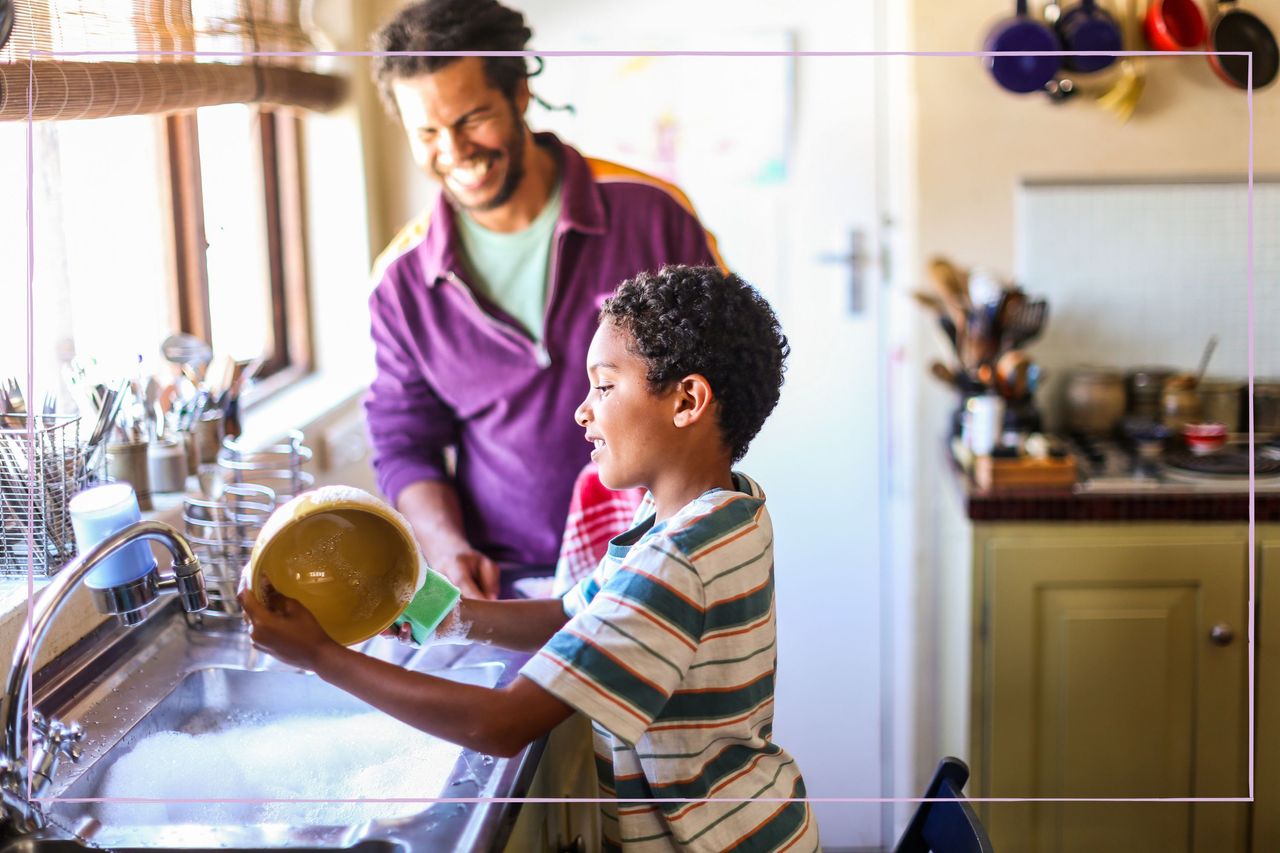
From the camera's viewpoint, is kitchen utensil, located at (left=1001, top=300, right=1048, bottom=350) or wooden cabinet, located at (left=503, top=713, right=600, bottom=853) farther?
kitchen utensil, located at (left=1001, top=300, right=1048, bottom=350)

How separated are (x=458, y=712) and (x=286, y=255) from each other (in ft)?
3.25

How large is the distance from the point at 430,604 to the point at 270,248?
33.2 inches

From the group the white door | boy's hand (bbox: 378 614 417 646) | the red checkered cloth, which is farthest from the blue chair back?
boy's hand (bbox: 378 614 417 646)

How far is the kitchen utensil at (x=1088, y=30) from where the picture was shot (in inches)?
66.8

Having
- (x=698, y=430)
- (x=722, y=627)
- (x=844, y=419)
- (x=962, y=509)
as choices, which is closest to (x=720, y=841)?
(x=722, y=627)

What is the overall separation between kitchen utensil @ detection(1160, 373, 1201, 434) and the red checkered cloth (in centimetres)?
109

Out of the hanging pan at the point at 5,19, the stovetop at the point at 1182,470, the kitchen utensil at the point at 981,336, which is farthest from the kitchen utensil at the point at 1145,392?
the hanging pan at the point at 5,19

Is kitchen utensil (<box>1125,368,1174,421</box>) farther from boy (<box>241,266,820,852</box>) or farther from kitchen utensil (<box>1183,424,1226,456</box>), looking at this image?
boy (<box>241,266,820,852</box>)

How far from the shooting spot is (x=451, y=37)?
104 centimetres

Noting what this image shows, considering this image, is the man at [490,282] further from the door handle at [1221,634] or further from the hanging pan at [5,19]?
the door handle at [1221,634]

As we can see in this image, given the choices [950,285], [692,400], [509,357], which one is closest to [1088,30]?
[950,285]

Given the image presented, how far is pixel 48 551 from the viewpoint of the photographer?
960 mm

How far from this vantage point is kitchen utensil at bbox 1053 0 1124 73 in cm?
170

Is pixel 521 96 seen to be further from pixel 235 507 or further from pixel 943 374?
pixel 943 374
